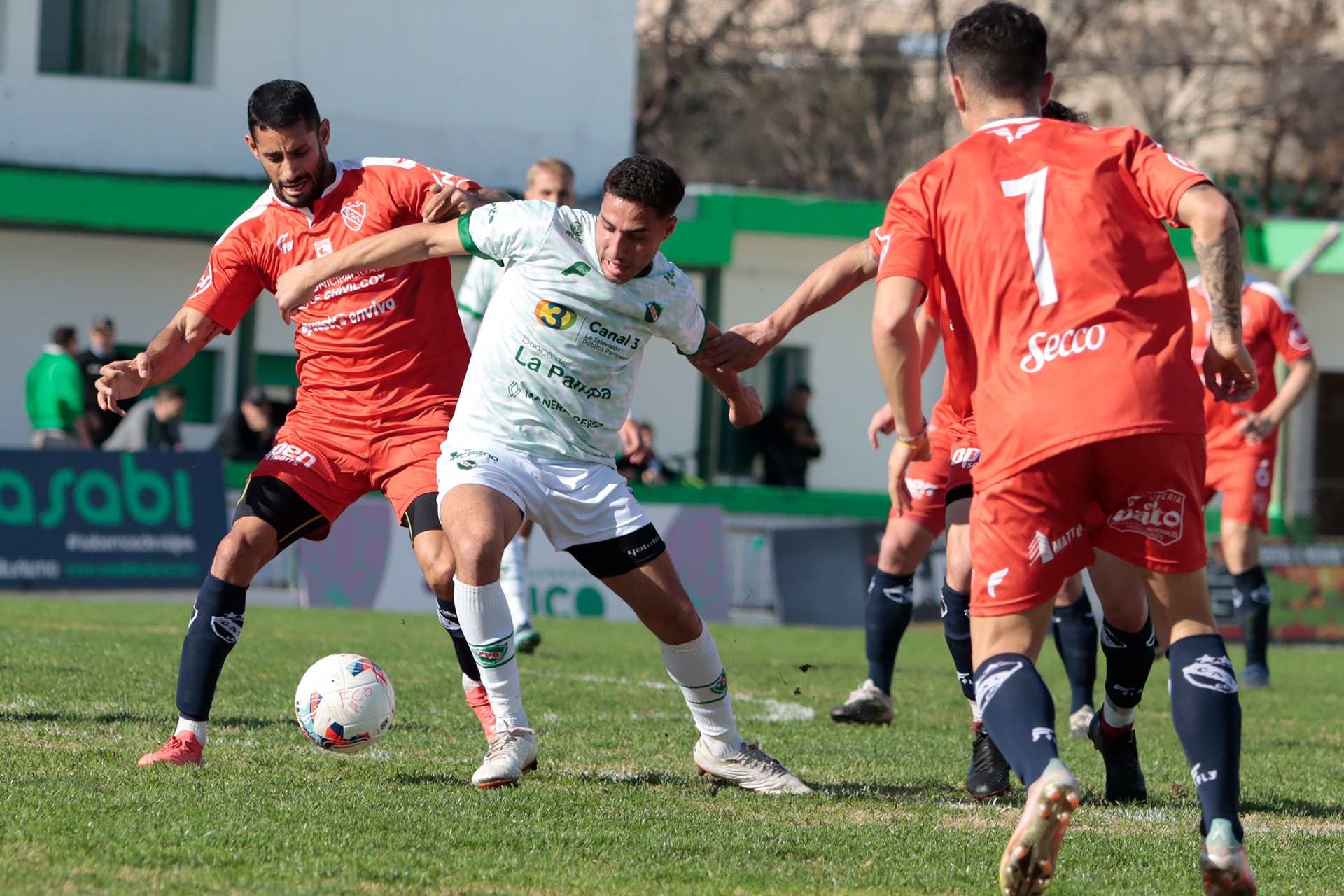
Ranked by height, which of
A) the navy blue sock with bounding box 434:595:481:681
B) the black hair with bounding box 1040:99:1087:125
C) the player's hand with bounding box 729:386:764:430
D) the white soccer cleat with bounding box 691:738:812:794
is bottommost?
the white soccer cleat with bounding box 691:738:812:794

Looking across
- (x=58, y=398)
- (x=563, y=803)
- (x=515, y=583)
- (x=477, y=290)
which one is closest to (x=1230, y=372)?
(x=563, y=803)

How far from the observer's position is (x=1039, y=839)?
Answer: 351 cm

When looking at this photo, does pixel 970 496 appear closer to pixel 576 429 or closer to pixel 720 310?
pixel 576 429

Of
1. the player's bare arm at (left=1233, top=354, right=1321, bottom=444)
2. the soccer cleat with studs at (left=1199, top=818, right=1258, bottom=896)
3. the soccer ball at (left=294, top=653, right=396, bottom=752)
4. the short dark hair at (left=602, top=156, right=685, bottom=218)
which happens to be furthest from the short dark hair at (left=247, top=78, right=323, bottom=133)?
the player's bare arm at (left=1233, top=354, right=1321, bottom=444)

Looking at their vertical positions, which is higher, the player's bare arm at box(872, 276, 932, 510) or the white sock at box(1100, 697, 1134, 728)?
the player's bare arm at box(872, 276, 932, 510)

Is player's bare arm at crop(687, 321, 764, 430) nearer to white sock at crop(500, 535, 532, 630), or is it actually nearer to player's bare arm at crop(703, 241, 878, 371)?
player's bare arm at crop(703, 241, 878, 371)

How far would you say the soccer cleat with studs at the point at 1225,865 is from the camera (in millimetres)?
3586

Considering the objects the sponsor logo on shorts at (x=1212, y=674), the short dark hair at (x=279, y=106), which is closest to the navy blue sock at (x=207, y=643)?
the short dark hair at (x=279, y=106)

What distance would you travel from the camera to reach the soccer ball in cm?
523

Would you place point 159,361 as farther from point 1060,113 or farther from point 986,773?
point 1060,113

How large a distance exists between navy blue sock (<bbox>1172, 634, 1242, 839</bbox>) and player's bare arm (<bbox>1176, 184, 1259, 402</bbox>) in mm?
656

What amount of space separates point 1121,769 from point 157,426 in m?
12.2

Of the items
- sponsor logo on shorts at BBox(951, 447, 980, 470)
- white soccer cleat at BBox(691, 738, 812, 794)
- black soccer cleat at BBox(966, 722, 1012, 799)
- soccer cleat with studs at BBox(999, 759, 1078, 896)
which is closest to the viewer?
soccer cleat with studs at BBox(999, 759, 1078, 896)

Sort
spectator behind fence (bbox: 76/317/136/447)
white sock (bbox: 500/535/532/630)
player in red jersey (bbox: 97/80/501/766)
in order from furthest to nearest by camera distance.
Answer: spectator behind fence (bbox: 76/317/136/447), white sock (bbox: 500/535/532/630), player in red jersey (bbox: 97/80/501/766)
